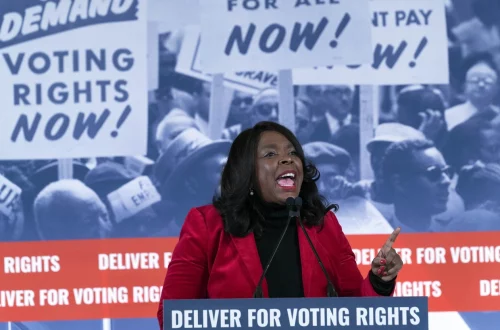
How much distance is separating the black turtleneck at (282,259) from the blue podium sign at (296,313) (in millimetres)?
264

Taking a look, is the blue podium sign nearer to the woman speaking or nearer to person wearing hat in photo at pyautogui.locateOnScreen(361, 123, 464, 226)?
the woman speaking

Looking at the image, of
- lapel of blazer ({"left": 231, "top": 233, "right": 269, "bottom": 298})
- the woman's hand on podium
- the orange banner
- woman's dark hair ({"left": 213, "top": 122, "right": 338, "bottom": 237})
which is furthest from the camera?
the orange banner

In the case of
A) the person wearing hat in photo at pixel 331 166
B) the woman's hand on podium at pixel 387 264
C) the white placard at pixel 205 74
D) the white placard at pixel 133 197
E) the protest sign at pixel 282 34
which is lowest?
the woman's hand on podium at pixel 387 264

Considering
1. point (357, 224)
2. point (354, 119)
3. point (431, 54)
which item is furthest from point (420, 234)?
point (431, 54)

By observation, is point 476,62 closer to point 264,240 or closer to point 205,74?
point 205,74

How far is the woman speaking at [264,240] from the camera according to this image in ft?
6.32

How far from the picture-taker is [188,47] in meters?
3.30

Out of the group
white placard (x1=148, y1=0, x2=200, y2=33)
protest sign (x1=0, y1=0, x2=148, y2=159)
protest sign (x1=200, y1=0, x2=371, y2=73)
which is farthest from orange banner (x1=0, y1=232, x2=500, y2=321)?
white placard (x1=148, y1=0, x2=200, y2=33)

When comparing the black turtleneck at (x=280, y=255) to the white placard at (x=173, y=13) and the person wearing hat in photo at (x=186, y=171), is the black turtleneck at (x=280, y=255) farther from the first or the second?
the white placard at (x=173, y=13)

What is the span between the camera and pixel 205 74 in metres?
3.29

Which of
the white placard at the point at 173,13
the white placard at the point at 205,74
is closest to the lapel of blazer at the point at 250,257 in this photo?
the white placard at the point at 205,74

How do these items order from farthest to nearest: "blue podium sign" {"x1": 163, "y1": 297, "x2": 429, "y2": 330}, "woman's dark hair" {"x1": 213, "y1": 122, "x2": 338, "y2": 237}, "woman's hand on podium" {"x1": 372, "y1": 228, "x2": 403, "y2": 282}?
"woman's dark hair" {"x1": 213, "y1": 122, "x2": 338, "y2": 237}, "woman's hand on podium" {"x1": 372, "y1": 228, "x2": 403, "y2": 282}, "blue podium sign" {"x1": 163, "y1": 297, "x2": 429, "y2": 330}

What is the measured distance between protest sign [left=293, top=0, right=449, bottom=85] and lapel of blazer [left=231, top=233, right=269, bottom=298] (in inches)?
56.7

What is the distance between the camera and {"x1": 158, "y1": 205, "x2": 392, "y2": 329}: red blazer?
1.92 meters
